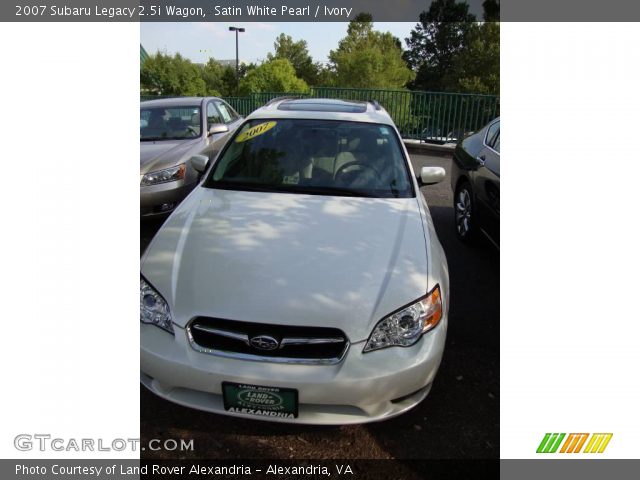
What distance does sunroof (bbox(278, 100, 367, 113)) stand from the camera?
4.05m

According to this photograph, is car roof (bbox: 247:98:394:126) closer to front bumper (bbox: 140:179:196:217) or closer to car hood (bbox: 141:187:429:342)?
car hood (bbox: 141:187:429:342)

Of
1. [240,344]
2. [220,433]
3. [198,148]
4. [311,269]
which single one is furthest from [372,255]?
[198,148]

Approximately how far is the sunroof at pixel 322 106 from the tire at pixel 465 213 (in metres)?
1.53

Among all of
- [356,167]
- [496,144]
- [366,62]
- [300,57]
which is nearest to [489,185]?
[496,144]

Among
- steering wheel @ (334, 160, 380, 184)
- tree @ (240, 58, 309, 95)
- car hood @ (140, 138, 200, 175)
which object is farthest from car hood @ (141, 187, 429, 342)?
tree @ (240, 58, 309, 95)

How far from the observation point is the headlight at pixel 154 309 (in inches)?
89.7

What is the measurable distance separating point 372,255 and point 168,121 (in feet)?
16.3

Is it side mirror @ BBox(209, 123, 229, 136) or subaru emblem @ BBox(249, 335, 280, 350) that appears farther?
side mirror @ BBox(209, 123, 229, 136)

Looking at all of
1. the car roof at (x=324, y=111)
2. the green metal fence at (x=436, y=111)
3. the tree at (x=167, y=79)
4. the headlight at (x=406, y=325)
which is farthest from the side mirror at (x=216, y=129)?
the tree at (x=167, y=79)

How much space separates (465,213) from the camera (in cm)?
517

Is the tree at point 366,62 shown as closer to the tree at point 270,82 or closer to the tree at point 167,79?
the tree at point 270,82

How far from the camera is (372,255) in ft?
8.39

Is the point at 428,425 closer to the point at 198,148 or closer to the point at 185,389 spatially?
the point at 185,389

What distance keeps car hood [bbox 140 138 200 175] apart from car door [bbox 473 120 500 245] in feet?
11.0
